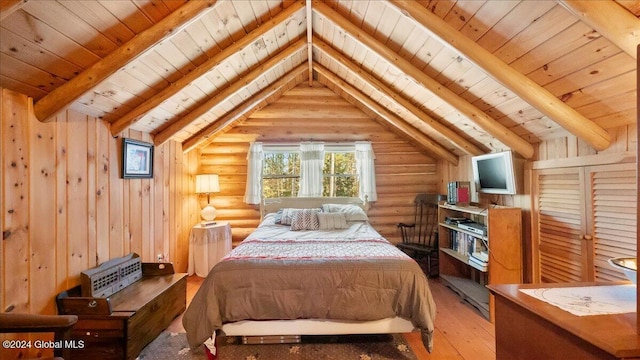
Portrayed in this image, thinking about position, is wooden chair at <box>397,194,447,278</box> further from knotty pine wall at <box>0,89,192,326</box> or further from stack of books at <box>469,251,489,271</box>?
knotty pine wall at <box>0,89,192,326</box>

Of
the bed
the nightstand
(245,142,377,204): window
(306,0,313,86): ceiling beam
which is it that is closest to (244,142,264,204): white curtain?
(245,142,377,204): window

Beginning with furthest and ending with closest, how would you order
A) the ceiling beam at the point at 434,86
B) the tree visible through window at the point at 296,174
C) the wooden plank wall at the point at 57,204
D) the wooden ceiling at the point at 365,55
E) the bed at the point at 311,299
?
the tree visible through window at the point at 296,174 < the ceiling beam at the point at 434,86 < the bed at the point at 311,299 < the wooden plank wall at the point at 57,204 < the wooden ceiling at the point at 365,55

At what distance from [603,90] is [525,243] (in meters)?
1.66

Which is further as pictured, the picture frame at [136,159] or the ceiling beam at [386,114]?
the ceiling beam at [386,114]

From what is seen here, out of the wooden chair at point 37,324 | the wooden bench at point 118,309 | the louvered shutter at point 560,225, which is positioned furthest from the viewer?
the louvered shutter at point 560,225

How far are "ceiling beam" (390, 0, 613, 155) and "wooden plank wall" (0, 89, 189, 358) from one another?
8.40ft

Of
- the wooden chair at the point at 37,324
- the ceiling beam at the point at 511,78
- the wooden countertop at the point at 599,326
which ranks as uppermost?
the ceiling beam at the point at 511,78

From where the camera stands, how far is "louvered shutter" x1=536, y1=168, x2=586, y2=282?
7.49ft

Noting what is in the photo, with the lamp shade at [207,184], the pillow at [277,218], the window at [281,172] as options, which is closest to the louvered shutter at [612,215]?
the pillow at [277,218]

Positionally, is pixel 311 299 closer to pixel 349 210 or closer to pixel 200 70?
pixel 349 210

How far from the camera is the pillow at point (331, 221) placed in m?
3.65

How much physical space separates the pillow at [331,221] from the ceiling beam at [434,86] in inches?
75.0

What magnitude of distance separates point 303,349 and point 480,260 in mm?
2022

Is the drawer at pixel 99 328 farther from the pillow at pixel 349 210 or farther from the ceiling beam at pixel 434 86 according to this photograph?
the ceiling beam at pixel 434 86
